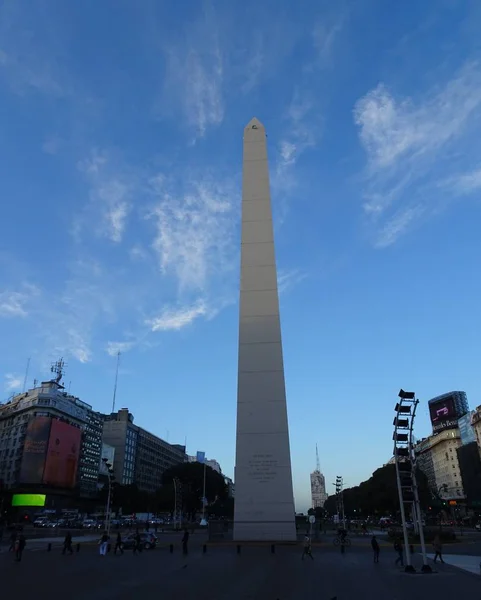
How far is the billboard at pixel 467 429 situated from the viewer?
10488cm

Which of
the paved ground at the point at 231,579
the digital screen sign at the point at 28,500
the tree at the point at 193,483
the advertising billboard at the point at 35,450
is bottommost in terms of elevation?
the paved ground at the point at 231,579

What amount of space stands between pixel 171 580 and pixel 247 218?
97.6ft

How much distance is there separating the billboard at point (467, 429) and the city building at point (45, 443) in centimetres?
8547

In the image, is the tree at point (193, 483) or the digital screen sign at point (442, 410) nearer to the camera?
the tree at point (193, 483)

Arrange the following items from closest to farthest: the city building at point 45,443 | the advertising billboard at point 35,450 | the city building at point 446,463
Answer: the advertising billboard at point 35,450, the city building at point 45,443, the city building at point 446,463

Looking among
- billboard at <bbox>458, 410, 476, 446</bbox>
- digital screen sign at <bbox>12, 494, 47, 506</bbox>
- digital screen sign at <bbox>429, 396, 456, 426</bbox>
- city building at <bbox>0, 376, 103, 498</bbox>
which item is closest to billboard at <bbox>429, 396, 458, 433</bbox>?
digital screen sign at <bbox>429, 396, 456, 426</bbox>

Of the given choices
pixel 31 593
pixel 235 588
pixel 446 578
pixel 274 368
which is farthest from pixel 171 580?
pixel 274 368

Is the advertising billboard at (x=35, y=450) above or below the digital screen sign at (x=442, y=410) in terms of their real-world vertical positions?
below

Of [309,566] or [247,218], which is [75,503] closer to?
[247,218]

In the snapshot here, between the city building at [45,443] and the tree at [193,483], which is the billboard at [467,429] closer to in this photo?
the tree at [193,483]

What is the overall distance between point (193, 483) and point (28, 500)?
31663mm

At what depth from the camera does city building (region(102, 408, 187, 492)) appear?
141 meters

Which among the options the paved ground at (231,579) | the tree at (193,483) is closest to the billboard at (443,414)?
the tree at (193,483)

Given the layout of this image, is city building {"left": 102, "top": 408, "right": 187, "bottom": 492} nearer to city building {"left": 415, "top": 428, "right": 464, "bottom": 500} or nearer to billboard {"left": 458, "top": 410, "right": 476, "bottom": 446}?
city building {"left": 415, "top": 428, "right": 464, "bottom": 500}
